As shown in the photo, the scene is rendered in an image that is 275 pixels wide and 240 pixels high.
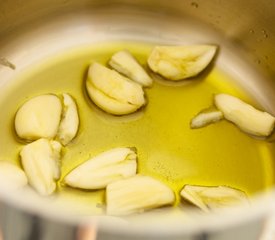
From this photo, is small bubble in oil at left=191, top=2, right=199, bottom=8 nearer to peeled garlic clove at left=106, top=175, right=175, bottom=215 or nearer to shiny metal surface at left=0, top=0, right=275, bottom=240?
shiny metal surface at left=0, top=0, right=275, bottom=240

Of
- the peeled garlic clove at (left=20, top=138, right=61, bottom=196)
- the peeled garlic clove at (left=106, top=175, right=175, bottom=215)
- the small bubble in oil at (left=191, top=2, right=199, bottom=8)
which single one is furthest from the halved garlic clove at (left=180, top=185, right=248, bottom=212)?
the small bubble in oil at (left=191, top=2, right=199, bottom=8)

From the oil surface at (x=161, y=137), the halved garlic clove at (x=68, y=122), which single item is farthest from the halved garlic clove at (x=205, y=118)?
the halved garlic clove at (x=68, y=122)

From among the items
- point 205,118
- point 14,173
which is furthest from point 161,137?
point 14,173

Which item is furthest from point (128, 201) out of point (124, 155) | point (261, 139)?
point (261, 139)

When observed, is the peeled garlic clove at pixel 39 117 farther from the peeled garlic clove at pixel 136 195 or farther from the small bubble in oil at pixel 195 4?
the small bubble in oil at pixel 195 4

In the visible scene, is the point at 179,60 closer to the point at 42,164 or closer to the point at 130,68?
the point at 130,68

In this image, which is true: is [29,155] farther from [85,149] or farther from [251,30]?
[251,30]
